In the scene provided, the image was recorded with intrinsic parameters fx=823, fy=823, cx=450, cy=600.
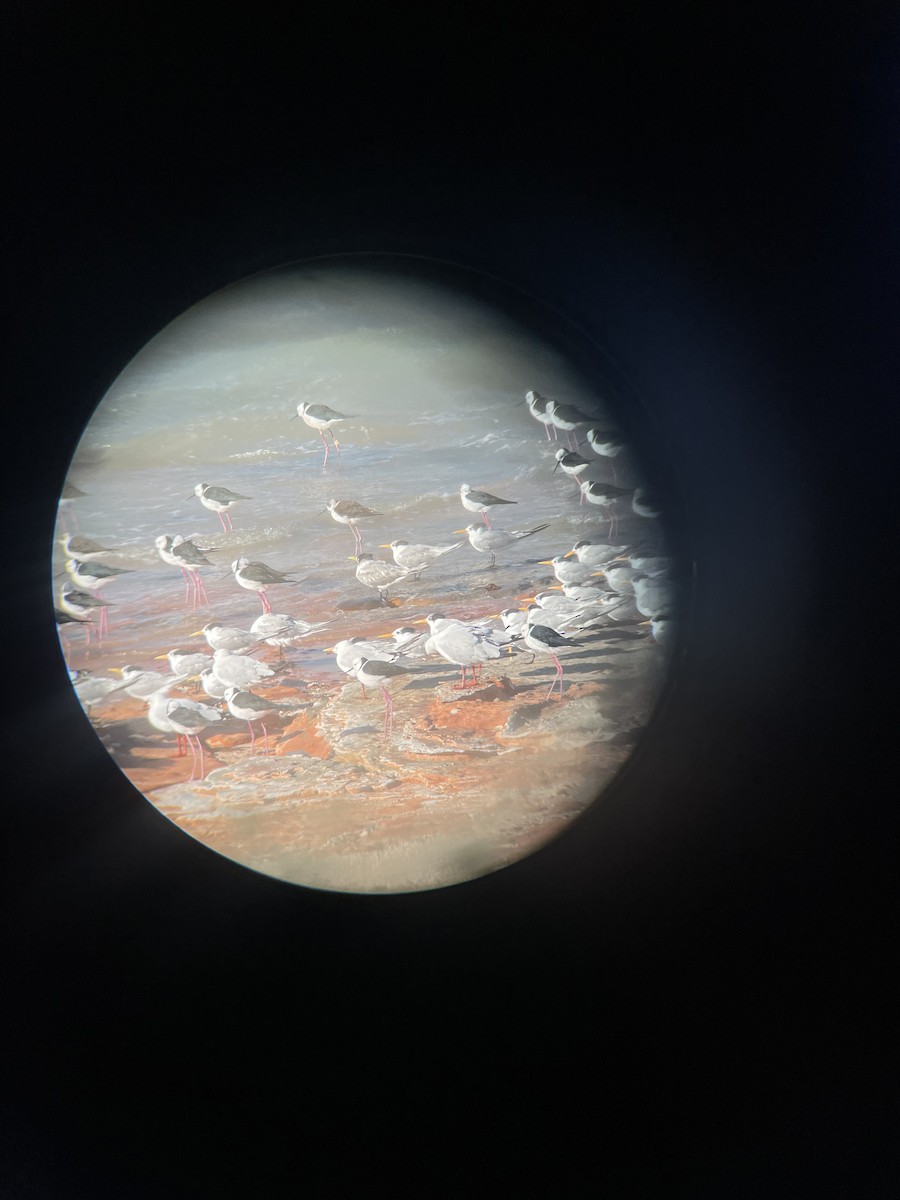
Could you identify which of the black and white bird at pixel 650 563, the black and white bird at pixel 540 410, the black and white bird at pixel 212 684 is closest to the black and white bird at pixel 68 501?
the black and white bird at pixel 212 684

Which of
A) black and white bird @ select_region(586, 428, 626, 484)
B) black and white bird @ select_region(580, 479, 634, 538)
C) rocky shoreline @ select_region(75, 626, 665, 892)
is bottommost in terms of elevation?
rocky shoreline @ select_region(75, 626, 665, 892)

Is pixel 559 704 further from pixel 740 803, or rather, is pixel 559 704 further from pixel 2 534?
pixel 2 534

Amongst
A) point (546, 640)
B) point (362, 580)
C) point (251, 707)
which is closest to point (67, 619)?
point (251, 707)

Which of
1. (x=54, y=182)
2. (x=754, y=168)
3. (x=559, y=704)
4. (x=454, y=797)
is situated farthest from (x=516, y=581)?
(x=54, y=182)

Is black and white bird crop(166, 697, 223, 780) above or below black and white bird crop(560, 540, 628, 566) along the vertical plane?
below

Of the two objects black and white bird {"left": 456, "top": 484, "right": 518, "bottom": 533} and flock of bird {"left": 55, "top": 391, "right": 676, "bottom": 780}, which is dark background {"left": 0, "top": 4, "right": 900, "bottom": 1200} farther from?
black and white bird {"left": 456, "top": 484, "right": 518, "bottom": 533}

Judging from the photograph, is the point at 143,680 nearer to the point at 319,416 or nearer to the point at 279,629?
the point at 279,629

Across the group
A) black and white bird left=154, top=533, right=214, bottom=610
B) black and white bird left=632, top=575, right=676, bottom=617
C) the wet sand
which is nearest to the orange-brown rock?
the wet sand
